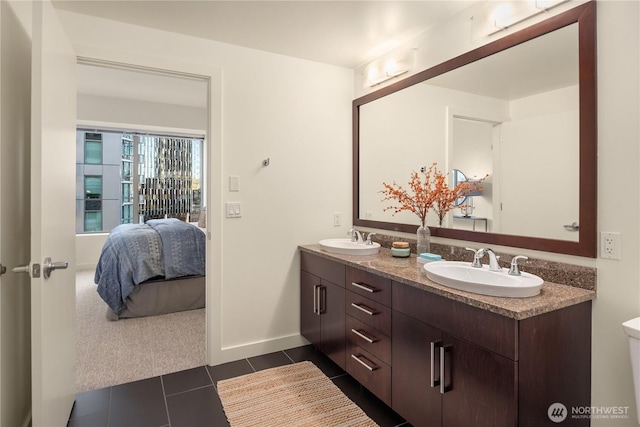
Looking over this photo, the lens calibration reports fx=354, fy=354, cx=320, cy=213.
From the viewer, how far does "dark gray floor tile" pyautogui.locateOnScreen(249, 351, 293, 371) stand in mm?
2541

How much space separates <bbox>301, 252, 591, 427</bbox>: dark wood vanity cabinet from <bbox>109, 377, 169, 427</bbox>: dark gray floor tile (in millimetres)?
1163

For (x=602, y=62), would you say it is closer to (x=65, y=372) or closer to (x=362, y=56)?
(x=362, y=56)

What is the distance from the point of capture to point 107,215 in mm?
5828

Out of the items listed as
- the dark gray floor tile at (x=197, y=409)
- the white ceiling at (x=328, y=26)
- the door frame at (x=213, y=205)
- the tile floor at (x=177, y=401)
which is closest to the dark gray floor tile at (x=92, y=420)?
the tile floor at (x=177, y=401)

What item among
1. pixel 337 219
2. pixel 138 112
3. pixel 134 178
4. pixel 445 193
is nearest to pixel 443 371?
pixel 445 193

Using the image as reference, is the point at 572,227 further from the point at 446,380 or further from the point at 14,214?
the point at 14,214

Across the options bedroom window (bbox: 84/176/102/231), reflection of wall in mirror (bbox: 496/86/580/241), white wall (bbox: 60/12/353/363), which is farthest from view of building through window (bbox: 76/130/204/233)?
reflection of wall in mirror (bbox: 496/86/580/241)

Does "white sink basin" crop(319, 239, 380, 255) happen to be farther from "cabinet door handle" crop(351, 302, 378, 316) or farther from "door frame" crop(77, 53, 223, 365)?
"door frame" crop(77, 53, 223, 365)

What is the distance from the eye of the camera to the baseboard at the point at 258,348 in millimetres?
2592

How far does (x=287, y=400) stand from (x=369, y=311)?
0.73 meters

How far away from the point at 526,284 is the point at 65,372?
2228 mm

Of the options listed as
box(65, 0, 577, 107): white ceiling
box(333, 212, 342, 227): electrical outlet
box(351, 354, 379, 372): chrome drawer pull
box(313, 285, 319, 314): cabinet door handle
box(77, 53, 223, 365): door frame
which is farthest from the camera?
box(333, 212, 342, 227): electrical outlet

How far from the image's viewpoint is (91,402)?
6.83 feet

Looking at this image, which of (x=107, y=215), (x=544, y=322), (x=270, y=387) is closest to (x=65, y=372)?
(x=270, y=387)
